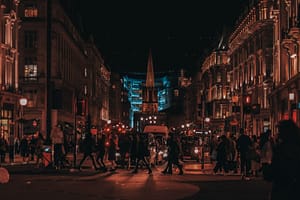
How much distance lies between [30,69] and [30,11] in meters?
6.51

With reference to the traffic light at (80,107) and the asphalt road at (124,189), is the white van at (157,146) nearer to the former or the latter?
the traffic light at (80,107)

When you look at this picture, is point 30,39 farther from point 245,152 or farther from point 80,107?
point 245,152

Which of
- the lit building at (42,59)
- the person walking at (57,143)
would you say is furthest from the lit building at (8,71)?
the person walking at (57,143)

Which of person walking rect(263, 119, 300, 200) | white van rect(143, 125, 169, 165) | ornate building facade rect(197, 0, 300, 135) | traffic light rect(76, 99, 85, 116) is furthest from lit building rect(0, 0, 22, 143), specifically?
person walking rect(263, 119, 300, 200)

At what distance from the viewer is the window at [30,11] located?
74688 millimetres

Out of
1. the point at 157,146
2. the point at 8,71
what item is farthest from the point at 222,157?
the point at 8,71

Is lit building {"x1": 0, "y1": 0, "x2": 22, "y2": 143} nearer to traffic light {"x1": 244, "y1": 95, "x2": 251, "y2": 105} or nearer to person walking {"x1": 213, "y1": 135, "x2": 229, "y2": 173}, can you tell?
person walking {"x1": 213, "y1": 135, "x2": 229, "y2": 173}

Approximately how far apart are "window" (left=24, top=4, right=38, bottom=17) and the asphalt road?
50.6 meters

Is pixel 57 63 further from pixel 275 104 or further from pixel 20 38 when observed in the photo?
pixel 275 104

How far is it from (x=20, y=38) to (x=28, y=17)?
99.0 inches

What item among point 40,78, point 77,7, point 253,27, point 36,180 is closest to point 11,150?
point 36,180

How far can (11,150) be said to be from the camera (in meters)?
42.2

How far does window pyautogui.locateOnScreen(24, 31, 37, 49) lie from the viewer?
7456cm

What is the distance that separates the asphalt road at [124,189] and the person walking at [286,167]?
9991 mm
